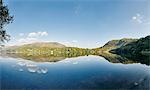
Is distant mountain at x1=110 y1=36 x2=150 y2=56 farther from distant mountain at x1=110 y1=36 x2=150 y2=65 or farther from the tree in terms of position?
the tree

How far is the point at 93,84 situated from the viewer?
23594mm

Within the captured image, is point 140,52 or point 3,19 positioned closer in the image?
point 3,19

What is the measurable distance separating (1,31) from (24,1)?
2085cm

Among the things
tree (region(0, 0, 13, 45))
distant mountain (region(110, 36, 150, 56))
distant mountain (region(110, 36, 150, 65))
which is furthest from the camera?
distant mountain (region(110, 36, 150, 56))

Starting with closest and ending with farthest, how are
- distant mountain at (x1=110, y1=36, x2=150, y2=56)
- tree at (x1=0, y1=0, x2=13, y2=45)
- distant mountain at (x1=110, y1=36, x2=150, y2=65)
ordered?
tree at (x1=0, y1=0, x2=13, y2=45)
distant mountain at (x1=110, y1=36, x2=150, y2=65)
distant mountain at (x1=110, y1=36, x2=150, y2=56)

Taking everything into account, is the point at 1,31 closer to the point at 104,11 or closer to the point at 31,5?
the point at 31,5

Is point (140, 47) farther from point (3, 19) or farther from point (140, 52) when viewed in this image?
point (3, 19)

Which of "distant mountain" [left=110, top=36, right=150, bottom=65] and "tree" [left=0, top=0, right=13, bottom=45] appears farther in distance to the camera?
"distant mountain" [left=110, top=36, right=150, bottom=65]

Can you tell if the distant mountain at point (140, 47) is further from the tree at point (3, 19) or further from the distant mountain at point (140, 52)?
the tree at point (3, 19)

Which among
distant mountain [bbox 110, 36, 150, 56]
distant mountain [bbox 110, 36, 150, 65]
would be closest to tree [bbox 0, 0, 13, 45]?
distant mountain [bbox 110, 36, 150, 65]

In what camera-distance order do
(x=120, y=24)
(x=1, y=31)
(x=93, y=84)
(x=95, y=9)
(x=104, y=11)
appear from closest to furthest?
1. (x=1, y=31)
2. (x=93, y=84)
3. (x=95, y=9)
4. (x=104, y=11)
5. (x=120, y=24)

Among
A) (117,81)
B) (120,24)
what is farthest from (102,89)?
(120,24)

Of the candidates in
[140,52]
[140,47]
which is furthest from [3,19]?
[140,47]

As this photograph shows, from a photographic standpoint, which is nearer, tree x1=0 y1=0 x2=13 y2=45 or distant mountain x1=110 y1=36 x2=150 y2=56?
tree x1=0 y1=0 x2=13 y2=45
